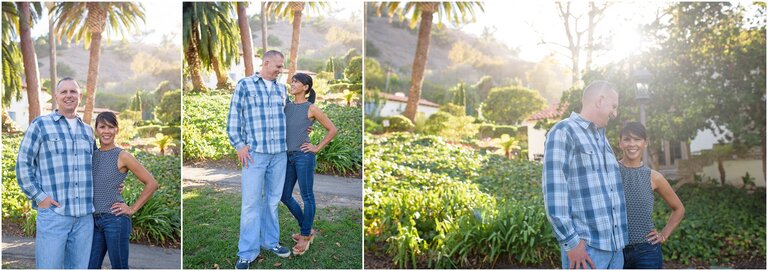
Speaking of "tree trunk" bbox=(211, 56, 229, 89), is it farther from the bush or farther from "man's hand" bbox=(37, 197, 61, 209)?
the bush

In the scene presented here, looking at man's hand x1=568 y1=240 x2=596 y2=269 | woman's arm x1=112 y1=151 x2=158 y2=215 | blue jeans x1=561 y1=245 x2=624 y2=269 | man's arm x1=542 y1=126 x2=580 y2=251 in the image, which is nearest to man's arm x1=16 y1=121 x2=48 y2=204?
woman's arm x1=112 y1=151 x2=158 y2=215

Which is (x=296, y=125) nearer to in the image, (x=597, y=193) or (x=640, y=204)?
(x=597, y=193)

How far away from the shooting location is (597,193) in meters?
→ 3.06

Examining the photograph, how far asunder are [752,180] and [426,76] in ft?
9.27

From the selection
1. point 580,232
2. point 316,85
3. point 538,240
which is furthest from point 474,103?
point 580,232

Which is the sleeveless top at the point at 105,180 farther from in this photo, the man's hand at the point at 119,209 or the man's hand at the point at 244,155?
the man's hand at the point at 244,155

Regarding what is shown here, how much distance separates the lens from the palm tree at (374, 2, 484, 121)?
18.7 ft

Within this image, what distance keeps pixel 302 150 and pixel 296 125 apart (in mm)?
164

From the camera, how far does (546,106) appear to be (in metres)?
5.67

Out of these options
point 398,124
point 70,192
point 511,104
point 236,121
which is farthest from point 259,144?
point 511,104

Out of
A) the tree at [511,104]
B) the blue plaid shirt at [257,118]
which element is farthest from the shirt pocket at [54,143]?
the tree at [511,104]

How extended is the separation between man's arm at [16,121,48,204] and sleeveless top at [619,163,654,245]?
3.09 metres

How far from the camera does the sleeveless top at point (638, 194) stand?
3.28m

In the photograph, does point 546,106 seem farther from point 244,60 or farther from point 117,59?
point 117,59
